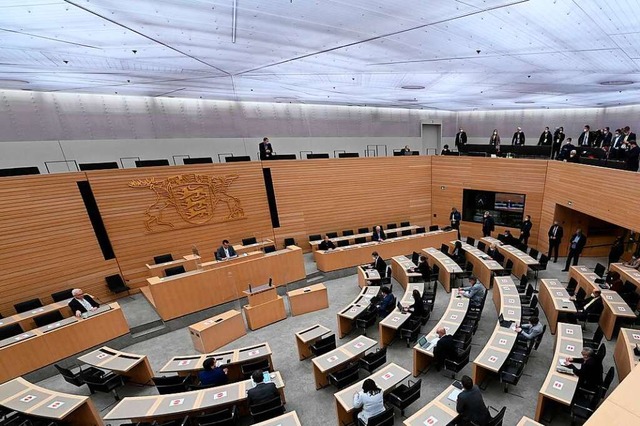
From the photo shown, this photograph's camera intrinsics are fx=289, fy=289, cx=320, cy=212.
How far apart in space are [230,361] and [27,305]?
22.2 feet

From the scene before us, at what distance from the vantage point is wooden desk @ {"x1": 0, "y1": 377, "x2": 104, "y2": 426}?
468 cm

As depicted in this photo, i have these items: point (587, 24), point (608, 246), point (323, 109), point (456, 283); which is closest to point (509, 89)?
point (587, 24)

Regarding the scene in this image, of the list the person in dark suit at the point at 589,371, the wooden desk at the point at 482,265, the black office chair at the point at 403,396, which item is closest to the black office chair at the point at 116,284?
the black office chair at the point at 403,396

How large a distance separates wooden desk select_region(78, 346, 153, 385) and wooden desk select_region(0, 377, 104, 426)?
744 millimetres

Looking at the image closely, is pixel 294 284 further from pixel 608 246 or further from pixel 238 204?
pixel 608 246

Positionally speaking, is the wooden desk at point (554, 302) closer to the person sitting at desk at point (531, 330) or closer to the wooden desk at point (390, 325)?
the person sitting at desk at point (531, 330)

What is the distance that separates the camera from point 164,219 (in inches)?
416

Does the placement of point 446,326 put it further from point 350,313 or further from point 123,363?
point 123,363

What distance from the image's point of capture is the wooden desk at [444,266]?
9.37m

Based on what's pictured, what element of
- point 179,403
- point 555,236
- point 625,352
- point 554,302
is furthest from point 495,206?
point 179,403

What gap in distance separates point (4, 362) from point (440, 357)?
9240 mm

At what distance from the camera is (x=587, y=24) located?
168 inches

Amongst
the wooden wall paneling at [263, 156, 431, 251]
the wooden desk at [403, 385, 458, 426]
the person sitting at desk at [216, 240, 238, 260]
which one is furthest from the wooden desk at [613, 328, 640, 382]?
the person sitting at desk at [216, 240, 238, 260]

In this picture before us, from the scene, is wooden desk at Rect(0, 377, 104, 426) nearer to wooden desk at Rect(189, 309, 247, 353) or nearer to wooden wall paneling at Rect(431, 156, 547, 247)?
wooden desk at Rect(189, 309, 247, 353)
